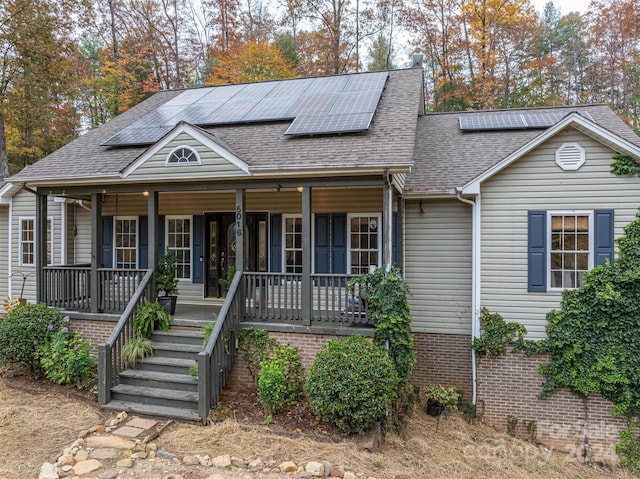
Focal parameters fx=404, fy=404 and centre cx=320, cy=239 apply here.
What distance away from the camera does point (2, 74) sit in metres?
14.5

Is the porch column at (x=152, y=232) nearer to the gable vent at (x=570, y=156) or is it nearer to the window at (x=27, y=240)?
the window at (x=27, y=240)

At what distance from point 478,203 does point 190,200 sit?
6.74 metres

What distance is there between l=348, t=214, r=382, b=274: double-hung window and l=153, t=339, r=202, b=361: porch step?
3.63 metres

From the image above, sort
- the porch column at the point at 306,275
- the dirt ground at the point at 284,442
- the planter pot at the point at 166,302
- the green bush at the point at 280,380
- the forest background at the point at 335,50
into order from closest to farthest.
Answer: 1. the dirt ground at the point at 284,442
2. the green bush at the point at 280,380
3. the porch column at the point at 306,275
4. the planter pot at the point at 166,302
5. the forest background at the point at 335,50

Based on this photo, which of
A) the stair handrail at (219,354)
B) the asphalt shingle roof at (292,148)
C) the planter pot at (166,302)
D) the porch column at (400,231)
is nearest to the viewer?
the stair handrail at (219,354)

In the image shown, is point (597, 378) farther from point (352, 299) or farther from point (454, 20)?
point (454, 20)

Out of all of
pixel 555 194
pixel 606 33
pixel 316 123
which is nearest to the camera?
pixel 555 194

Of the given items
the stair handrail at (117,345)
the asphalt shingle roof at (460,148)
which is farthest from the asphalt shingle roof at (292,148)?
the stair handrail at (117,345)

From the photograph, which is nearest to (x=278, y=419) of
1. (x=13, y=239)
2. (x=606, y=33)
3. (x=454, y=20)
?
(x=13, y=239)

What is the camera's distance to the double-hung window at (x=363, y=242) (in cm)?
887

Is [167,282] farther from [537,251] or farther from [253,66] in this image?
[253,66]

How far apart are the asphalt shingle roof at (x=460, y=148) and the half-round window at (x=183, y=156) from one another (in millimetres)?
4143

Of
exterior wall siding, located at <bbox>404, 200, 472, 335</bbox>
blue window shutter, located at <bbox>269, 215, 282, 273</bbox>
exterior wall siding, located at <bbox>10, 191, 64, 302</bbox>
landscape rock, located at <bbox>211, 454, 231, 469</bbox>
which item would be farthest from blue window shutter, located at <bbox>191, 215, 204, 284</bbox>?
landscape rock, located at <bbox>211, 454, 231, 469</bbox>

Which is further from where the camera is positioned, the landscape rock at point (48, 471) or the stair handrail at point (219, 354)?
the stair handrail at point (219, 354)
